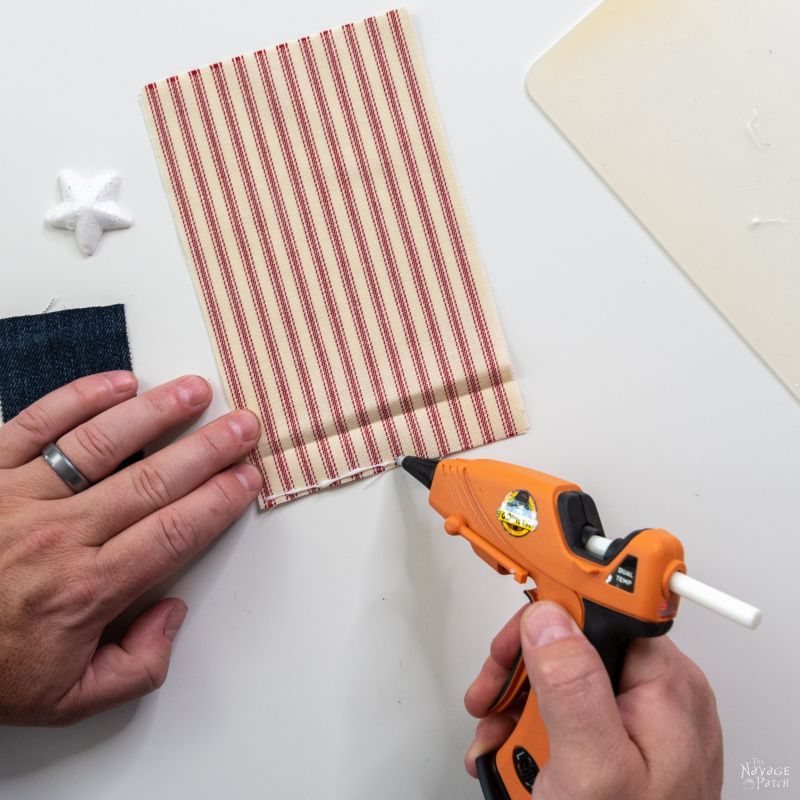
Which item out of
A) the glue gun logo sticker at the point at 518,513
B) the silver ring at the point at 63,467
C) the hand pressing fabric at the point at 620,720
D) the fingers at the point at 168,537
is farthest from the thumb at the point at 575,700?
the silver ring at the point at 63,467

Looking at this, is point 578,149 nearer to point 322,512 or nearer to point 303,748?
point 322,512

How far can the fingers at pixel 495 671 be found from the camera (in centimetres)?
77

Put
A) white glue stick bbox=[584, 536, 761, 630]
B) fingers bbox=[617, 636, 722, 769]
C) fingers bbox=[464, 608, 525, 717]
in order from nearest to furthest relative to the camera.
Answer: white glue stick bbox=[584, 536, 761, 630], fingers bbox=[617, 636, 722, 769], fingers bbox=[464, 608, 525, 717]

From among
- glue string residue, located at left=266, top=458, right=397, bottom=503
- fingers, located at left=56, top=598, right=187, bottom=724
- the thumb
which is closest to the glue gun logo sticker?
the thumb

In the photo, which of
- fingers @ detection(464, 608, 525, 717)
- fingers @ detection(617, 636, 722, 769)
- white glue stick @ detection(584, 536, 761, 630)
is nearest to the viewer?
white glue stick @ detection(584, 536, 761, 630)

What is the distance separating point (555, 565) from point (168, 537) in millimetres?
441

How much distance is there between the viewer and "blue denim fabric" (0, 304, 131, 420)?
0.86 metres

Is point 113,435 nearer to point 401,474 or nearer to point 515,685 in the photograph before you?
point 401,474

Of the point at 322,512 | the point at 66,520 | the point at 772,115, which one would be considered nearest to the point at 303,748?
the point at 322,512

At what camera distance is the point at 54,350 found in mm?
859

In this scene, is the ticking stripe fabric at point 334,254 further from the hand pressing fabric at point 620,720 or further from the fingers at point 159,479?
the hand pressing fabric at point 620,720

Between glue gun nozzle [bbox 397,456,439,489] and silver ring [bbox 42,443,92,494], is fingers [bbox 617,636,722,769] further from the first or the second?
silver ring [bbox 42,443,92,494]

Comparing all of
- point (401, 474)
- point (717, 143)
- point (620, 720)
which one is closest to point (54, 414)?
point (401, 474)

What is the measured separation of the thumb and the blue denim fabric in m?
Answer: 0.60
